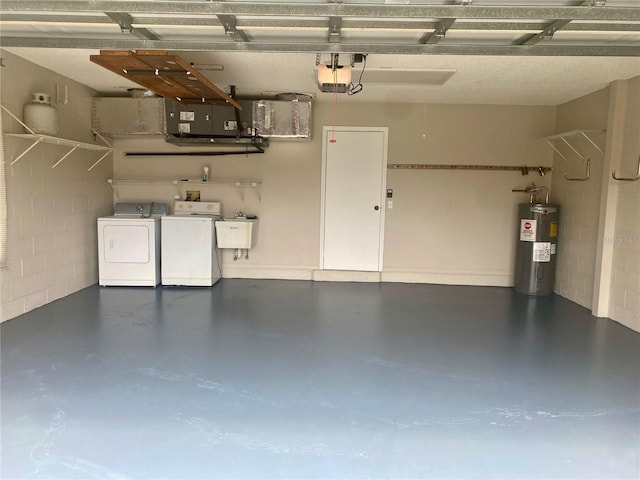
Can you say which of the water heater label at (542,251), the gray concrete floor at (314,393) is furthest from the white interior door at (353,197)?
the water heater label at (542,251)

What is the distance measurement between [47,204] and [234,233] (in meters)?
2.03

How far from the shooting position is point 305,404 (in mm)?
2516

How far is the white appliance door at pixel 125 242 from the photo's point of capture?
516cm

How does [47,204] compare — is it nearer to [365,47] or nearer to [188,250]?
[188,250]

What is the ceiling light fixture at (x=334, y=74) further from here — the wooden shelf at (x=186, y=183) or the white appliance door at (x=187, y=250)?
the white appliance door at (x=187, y=250)

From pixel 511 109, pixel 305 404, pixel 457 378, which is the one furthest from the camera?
pixel 511 109

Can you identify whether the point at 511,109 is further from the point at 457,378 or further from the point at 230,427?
the point at 230,427

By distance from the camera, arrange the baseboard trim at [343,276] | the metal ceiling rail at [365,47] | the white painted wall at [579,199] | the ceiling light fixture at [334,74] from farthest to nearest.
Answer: the baseboard trim at [343,276]
the white painted wall at [579,199]
the ceiling light fixture at [334,74]
the metal ceiling rail at [365,47]

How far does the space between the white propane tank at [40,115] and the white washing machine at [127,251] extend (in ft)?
4.27

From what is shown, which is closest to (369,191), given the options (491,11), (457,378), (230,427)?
(457,378)

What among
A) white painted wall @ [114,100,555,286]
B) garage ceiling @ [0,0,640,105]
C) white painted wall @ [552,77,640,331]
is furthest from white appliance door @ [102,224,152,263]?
white painted wall @ [552,77,640,331]

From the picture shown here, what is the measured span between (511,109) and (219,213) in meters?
4.19

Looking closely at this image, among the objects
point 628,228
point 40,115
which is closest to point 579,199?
point 628,228

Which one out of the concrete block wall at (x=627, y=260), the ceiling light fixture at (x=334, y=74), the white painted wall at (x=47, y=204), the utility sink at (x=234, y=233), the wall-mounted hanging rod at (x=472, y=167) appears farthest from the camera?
the wall-mounted hanging rod at (x=472, y=167)
